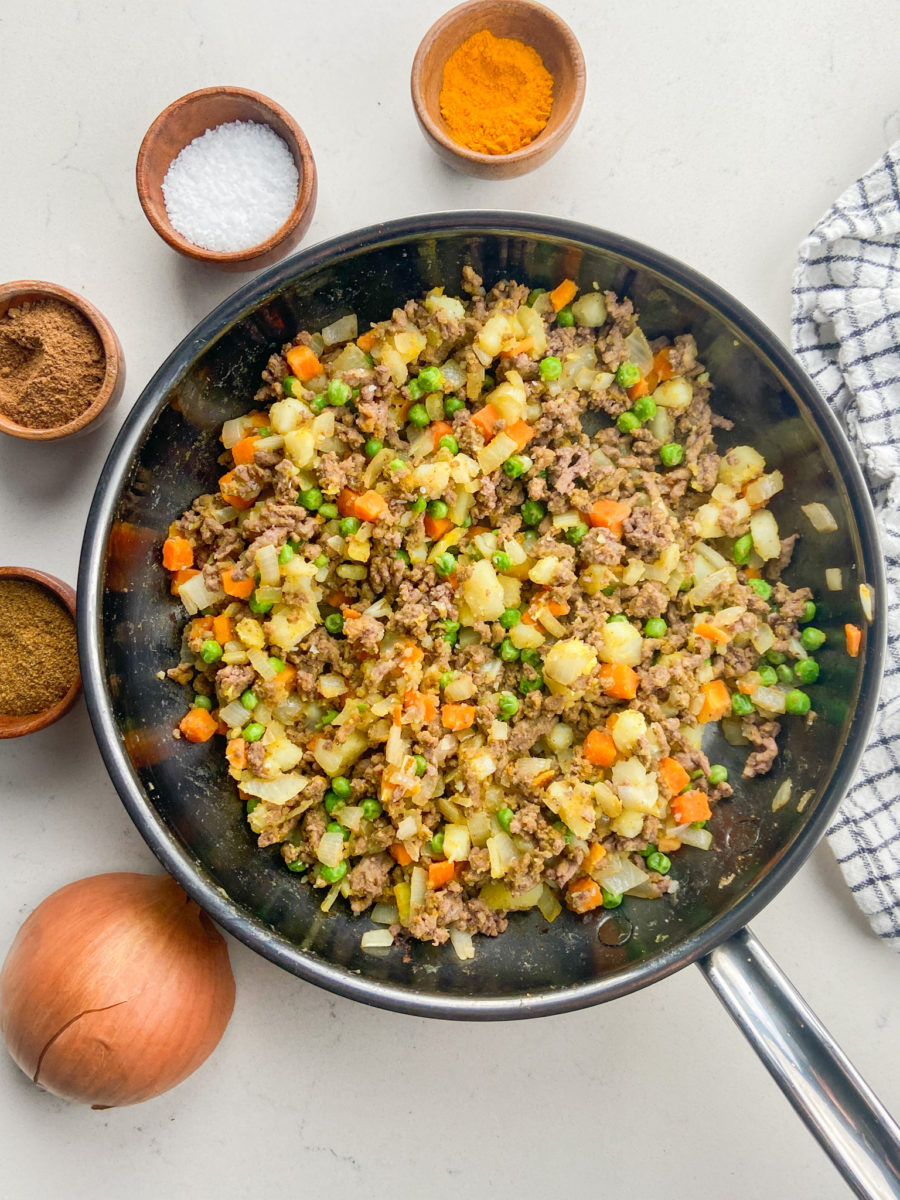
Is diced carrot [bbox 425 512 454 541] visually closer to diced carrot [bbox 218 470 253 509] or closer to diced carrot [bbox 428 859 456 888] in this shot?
diced carrot [bbox 218 470 253 509]

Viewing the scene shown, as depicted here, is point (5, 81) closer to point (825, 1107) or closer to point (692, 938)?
point (692, 938)

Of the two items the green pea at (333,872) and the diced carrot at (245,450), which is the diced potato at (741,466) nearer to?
the diced carrot at (245,450)

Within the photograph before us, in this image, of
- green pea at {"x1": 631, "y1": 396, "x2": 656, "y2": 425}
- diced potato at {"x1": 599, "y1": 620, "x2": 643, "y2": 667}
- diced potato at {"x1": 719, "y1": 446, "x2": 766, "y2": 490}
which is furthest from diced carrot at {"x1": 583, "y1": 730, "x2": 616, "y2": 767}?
green pea at {"x1": 631, "y1": 396, "x2": 656, "y2": 425}

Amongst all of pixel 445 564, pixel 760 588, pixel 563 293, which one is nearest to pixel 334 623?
pixel 445 564

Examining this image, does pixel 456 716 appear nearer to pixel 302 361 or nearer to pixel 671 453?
pixel 671 453

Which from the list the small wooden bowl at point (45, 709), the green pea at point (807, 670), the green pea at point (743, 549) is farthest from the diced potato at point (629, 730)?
the small wooden bowl at point (45, 709)
